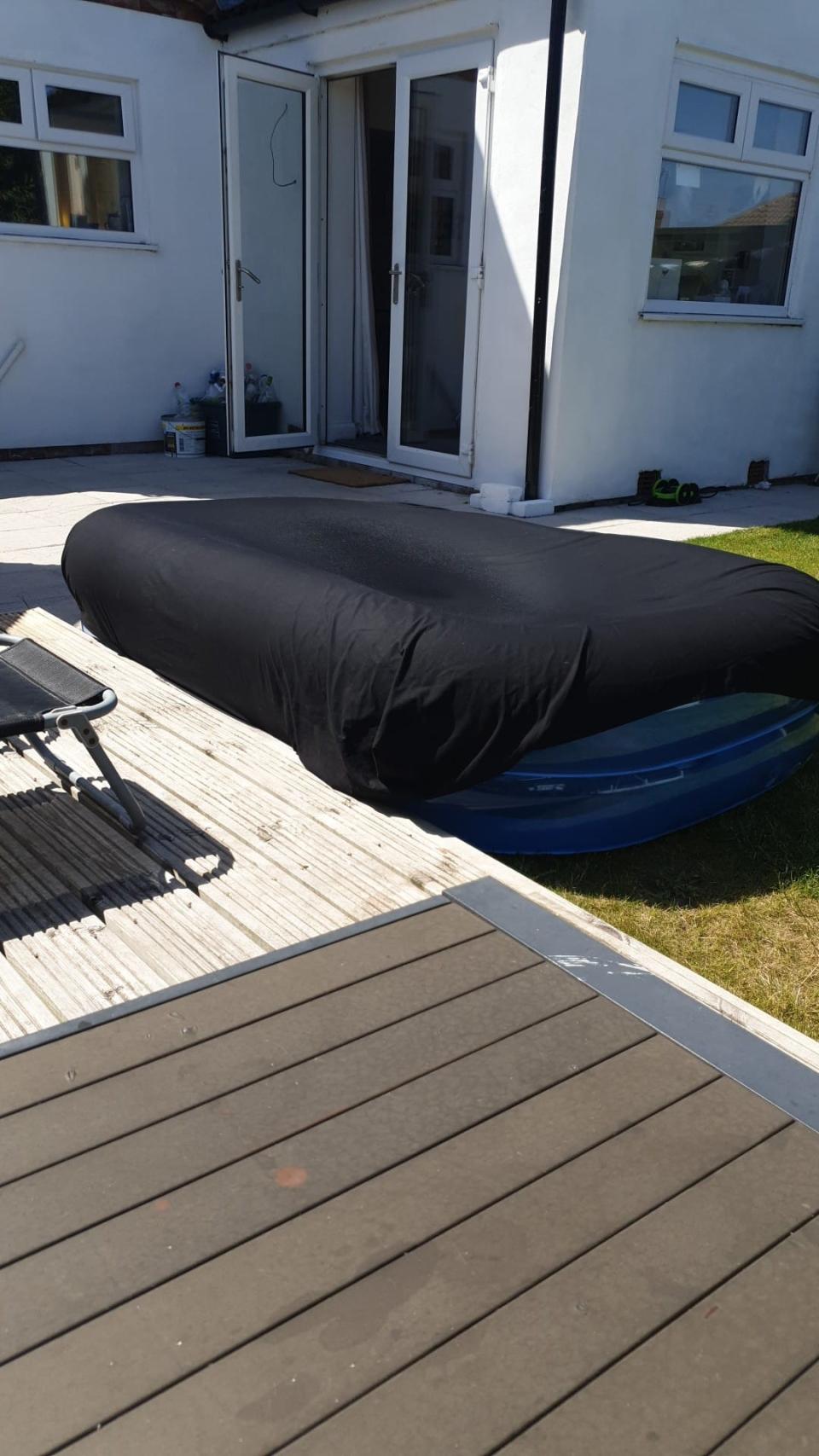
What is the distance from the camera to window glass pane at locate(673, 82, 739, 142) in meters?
6.31

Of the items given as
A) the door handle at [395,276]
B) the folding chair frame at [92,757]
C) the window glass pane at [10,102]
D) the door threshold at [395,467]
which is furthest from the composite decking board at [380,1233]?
the window glass pane at [10,102]

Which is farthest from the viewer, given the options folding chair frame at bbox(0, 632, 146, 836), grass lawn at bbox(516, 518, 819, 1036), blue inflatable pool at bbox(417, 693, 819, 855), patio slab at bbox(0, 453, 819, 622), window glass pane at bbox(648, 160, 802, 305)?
window glass pane at bbox(648, 160, 802, 305)

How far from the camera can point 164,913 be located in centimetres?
199

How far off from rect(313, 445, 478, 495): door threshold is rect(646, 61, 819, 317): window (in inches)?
58.1

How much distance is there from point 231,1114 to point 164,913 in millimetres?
580

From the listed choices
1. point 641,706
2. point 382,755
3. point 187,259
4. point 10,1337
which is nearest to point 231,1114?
point 10,1337

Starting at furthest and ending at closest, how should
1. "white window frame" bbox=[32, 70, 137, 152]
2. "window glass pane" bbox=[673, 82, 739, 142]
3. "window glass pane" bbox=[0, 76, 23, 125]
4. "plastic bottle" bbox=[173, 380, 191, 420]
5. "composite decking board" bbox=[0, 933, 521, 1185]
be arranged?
"plastic bottle" bbox=[173, 380, 191, 420], "white window frame" bbox=[32, 70, 137, 152], "window glass pane" bbox=[0, 76, 23, 125], "window glass pane" bbox=[673, 82, 739, 142], "composite decking board" bbox=[0, 933, 521, 1185]

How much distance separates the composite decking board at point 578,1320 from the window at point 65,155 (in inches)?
302

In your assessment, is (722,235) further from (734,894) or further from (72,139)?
(734,894)

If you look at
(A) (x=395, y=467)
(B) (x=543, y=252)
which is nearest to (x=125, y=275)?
(A) (x=395, y=467)

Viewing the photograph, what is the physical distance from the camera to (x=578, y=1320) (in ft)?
3.96

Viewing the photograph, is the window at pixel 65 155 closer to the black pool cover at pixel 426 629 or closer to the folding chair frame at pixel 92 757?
the black pool cover at pixel 426 629

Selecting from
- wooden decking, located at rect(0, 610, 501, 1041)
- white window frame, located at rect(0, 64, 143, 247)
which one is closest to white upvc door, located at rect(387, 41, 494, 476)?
white window frame, located at rect(0, 64, 143, 247)

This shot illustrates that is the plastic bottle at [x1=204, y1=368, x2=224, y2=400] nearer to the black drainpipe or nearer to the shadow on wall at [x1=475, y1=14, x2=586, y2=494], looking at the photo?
the shadow on wall at [x1=475, y1=14, x2=586, y2=494]
